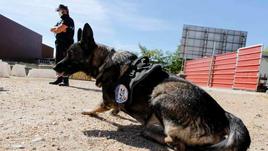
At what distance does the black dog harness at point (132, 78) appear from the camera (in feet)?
13.9

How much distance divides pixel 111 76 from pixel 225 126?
1.45 metres

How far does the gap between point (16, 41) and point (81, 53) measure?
30.5m

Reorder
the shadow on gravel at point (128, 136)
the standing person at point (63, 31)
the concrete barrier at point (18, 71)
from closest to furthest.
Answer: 1. the shadow on gravel at point (128, 136)
2. the standing person at point (63, 31)
3. the concrete barrier at point (18, 71)

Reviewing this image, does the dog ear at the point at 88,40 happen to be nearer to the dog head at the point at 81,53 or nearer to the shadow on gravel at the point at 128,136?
the dog head at the point at 81,53

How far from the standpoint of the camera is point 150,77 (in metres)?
4.25

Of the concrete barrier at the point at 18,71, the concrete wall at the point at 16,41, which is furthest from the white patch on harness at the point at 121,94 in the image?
the concrete wall at the point at 16,41

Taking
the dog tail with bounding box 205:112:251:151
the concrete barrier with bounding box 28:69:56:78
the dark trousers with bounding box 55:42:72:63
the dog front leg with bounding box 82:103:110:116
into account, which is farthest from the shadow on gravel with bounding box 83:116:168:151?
the concrete barrier with bounding box 28:69:56:78

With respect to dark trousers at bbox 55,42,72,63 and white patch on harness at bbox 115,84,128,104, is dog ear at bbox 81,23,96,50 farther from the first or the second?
dark trousers at bbox 55,42,72,63

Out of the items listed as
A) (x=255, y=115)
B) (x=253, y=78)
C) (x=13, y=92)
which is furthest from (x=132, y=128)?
(x=253, y=78)

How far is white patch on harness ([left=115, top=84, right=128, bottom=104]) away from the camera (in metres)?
4.25

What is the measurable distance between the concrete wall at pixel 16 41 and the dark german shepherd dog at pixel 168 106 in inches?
1027

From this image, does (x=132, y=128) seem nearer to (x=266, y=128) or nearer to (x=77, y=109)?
(x=77, y=109)

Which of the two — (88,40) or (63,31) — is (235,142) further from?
(63,31)

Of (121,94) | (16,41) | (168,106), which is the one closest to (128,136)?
(121,94)
